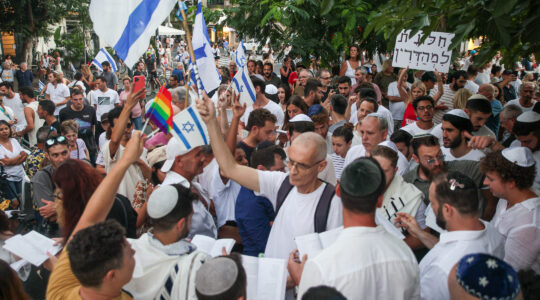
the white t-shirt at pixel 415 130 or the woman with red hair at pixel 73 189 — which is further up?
the woman with red hair at pixel 73 189

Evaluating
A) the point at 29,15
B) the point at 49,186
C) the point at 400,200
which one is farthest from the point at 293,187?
the point at 29,15

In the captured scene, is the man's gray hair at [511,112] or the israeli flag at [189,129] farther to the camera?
the man's gray hair at [511,112]

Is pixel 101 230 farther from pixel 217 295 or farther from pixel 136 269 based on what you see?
pixel 217 295

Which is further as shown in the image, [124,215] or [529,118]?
[529,118]

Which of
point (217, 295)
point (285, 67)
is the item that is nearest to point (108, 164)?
point (217, 295)

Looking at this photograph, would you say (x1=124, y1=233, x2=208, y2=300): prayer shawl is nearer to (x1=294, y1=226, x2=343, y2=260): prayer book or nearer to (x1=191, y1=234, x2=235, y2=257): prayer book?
(x1=191, y1=234, x2=235, y2=257): prayer book

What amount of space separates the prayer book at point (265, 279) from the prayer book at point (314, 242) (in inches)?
5.5

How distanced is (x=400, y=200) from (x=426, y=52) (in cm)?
334

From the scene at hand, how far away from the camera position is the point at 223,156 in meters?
3.28

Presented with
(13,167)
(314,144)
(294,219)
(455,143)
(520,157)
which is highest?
(314,144)

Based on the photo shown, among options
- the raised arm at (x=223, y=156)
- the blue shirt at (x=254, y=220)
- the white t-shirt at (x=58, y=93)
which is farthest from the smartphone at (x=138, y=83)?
the white t-shirt at (x=58, y=93)

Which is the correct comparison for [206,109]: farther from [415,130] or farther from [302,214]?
[415,130]

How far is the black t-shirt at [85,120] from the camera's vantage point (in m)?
8.57

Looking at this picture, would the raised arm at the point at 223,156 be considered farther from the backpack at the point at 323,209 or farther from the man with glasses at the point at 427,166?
the man with glasses at the point at 427,166
